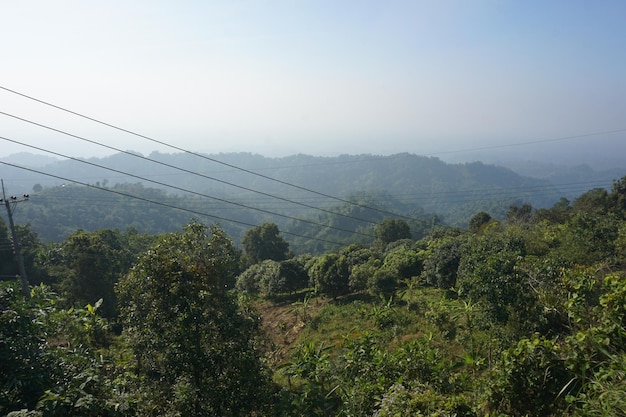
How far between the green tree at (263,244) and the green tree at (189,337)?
2763 cm

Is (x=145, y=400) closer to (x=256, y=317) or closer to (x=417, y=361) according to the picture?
(x=256, y=317)

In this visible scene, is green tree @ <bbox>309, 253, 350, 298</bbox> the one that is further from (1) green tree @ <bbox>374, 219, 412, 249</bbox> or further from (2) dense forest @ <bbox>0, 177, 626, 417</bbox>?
(1) green tree @ <bbox>374, 219, 412, 249</bbox>

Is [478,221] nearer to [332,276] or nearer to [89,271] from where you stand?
[332,276]

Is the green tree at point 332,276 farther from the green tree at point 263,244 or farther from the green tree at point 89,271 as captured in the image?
the green tree at point 263,244

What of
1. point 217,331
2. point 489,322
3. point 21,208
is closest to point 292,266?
point 489,322

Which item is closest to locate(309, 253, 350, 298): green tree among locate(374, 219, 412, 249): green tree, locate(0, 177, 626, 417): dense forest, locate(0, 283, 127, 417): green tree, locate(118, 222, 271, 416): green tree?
locate(0, 177, 626, 417): dense forest

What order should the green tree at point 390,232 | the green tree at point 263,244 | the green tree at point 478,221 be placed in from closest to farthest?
the green tree at point 478,221
the green tree at point 263,244
the green tree at point 390,232

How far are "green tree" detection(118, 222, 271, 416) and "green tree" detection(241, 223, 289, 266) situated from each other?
2763 centimetres

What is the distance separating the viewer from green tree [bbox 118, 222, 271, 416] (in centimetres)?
595

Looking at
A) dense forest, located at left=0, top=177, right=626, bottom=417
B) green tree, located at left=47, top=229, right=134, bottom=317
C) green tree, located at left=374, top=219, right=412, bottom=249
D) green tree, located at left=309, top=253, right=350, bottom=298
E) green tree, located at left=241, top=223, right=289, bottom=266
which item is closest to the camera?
dense forest, located at left=0, top=177, right=626, bottom=417

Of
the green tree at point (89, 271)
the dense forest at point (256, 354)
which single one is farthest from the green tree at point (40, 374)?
the green tree at point (89, 271)

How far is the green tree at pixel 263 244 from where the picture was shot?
34.2 m

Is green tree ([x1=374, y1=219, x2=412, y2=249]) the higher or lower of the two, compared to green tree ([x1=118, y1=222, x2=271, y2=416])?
lower

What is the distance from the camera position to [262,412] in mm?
6531
